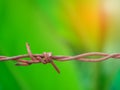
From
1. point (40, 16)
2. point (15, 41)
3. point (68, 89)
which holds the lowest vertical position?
point (68, 89)

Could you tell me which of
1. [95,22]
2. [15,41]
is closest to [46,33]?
[15,41]

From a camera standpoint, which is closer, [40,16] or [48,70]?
[48,70]

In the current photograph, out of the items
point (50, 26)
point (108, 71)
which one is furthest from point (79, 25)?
point (108, 71)

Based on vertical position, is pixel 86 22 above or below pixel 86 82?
above

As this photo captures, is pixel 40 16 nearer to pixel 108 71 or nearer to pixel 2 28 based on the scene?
pixel 2 28

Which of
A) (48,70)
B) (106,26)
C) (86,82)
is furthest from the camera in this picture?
(106,26)

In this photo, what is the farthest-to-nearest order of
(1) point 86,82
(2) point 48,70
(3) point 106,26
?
(3) point 106,26 < (1) point 86,82 < (2) point 48,70

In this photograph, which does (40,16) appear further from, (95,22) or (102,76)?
(102,76)
